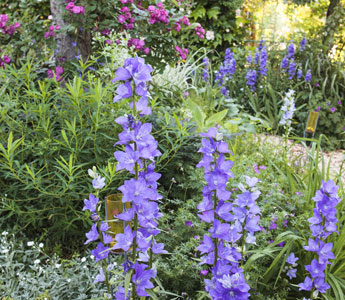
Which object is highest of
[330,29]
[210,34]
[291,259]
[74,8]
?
[74,8]

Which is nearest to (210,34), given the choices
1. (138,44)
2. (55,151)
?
(138,44)

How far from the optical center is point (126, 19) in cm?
332

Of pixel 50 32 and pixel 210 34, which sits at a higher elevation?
pixel 50 32

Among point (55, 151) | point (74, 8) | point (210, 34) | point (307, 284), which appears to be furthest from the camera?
point (210, 34)

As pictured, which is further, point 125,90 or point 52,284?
point 52,284

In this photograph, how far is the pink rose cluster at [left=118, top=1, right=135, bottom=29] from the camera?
10.3 feet

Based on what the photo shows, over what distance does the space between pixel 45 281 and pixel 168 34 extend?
233cm

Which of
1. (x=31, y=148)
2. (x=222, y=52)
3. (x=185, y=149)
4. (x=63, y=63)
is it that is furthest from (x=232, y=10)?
(x=31, y=148)

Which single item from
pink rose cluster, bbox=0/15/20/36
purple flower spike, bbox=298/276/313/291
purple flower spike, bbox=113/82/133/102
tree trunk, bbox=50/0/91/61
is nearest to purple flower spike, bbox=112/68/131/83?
purple flower spike, bbox=113/82/133/102

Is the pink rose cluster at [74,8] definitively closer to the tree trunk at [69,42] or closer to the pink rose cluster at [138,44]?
the tree trunk at [69,42]

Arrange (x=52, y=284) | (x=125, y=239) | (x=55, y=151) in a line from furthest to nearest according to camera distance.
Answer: (x=55, y=151) < (x=52, y=284) < (x=125, y=239)

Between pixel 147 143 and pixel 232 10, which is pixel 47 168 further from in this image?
pixel 232 10

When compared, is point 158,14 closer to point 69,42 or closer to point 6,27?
point 69,42

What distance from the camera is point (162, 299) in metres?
1.86
